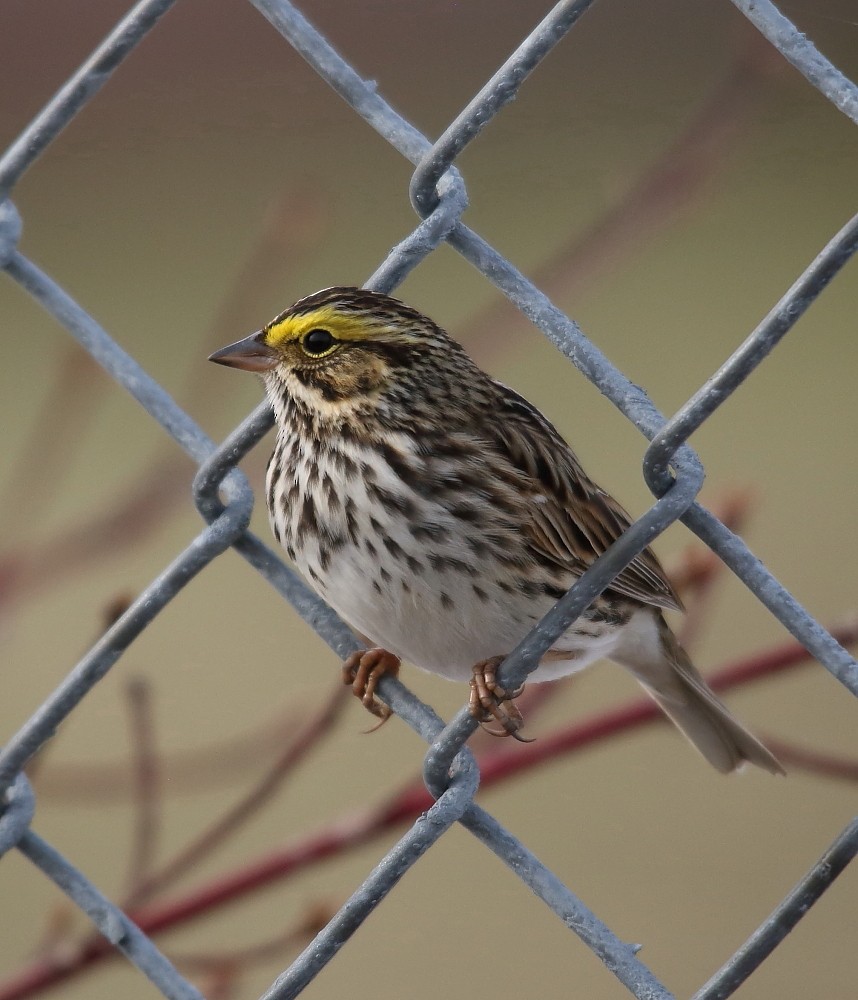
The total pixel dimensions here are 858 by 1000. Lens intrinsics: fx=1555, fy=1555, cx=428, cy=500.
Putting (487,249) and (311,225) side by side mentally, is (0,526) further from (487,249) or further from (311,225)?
(487,249)

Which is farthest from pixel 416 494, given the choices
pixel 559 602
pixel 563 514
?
pixel 559 602

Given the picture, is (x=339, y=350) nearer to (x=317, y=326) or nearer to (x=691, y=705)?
(x=317, y=326)

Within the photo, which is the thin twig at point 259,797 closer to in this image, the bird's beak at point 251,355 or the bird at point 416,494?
the bird at point 416,494

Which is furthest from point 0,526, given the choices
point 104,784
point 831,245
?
point 831,245

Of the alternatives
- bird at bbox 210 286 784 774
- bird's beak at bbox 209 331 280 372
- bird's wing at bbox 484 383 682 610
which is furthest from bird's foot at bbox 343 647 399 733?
bird's beak at bbox 209 331 280 372

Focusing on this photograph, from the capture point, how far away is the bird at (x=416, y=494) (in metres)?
1.33

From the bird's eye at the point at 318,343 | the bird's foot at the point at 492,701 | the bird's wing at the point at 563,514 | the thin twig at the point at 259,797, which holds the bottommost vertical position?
the thin twig at the point at 259,797

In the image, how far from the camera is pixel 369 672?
4.32ft

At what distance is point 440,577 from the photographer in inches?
52.6

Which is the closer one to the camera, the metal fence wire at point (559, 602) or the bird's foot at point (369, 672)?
the metal fence wire at point (559, 602)

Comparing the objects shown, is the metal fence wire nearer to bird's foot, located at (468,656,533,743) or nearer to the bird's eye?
bird's foot, located at (468,656,533,743)

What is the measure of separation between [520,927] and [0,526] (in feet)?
7.74

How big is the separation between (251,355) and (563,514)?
0.31 meters

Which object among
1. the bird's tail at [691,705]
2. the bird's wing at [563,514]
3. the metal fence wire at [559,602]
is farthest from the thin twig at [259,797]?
the bird's tail at [691,705]
